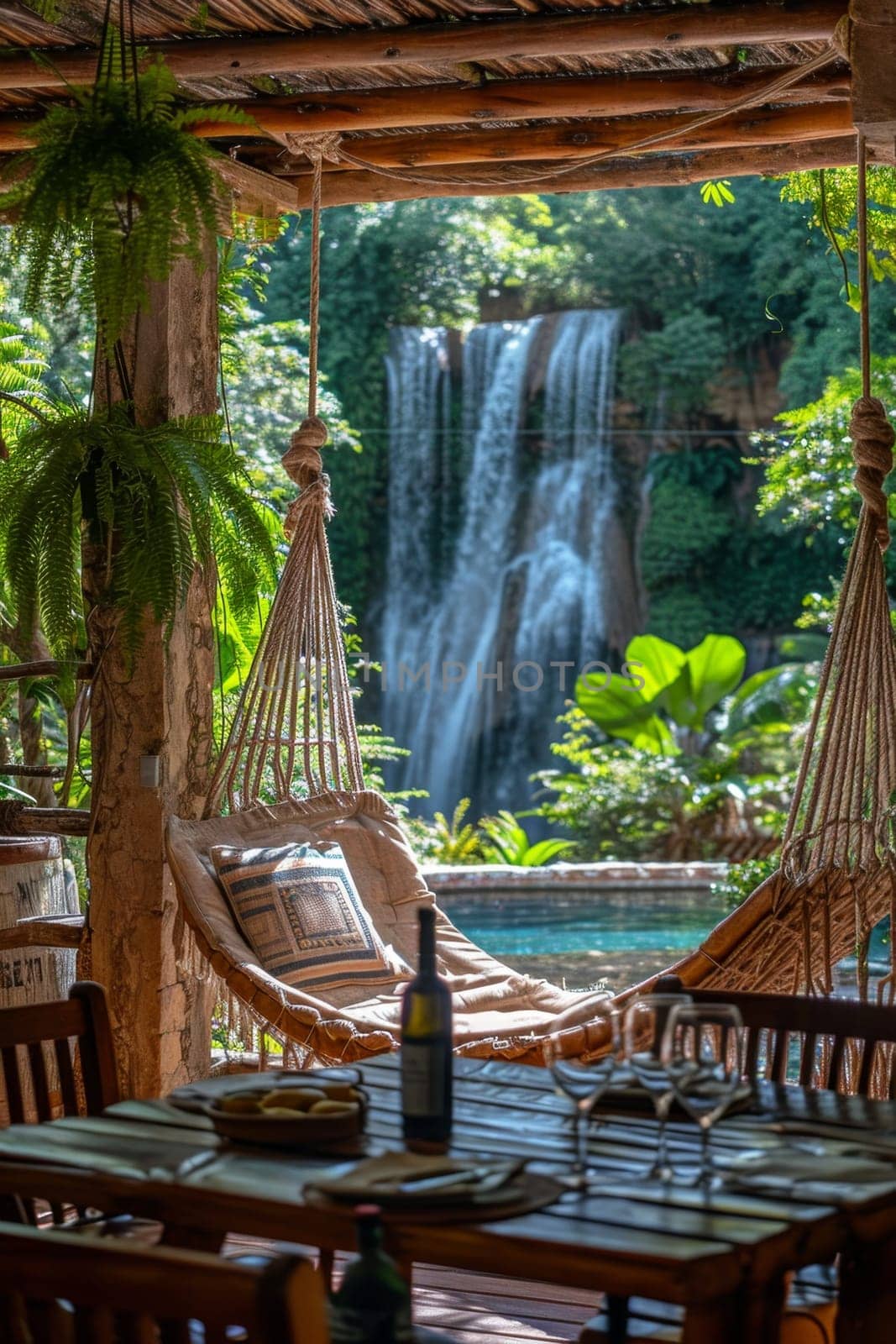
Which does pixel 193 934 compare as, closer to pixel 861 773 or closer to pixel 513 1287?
pixel 513 1287

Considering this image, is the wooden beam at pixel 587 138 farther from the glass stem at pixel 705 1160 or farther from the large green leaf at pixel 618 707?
the large green leaf at pixel 618 707

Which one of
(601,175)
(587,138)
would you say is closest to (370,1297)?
(587,138)

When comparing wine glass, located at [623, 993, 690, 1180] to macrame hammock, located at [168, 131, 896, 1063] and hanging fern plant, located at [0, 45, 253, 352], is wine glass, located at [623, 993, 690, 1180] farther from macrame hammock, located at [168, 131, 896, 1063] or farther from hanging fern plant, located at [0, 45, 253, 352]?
hanging fern plant, located at [0, 45, 253, 352]

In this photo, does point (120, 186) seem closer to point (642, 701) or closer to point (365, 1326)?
point (365, 1326)

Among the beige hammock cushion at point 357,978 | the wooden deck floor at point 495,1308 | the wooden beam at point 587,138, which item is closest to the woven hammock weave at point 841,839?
the beige hammock cushion at point 357,978

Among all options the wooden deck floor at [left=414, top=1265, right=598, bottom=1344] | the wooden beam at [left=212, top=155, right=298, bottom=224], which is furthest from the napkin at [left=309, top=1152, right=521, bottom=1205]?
the wooden beam at [left=212, top=155, right=298, bottom=224]

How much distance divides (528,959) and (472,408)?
5.82 m

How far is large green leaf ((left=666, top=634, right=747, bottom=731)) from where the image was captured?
9359 mm

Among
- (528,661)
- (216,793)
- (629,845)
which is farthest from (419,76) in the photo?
(528,661)

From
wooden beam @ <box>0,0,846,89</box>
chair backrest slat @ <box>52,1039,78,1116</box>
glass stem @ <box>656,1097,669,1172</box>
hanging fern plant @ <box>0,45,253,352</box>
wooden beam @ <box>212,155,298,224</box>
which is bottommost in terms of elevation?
chair backrest slat @ <box>52,1039,78,1116</box>

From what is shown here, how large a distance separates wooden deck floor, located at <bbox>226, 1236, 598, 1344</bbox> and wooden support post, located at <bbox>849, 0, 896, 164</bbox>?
6.05 feet

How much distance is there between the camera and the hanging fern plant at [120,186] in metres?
2.08

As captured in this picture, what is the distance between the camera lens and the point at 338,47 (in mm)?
2811

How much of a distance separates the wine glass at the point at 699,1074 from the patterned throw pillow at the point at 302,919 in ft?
4.96
